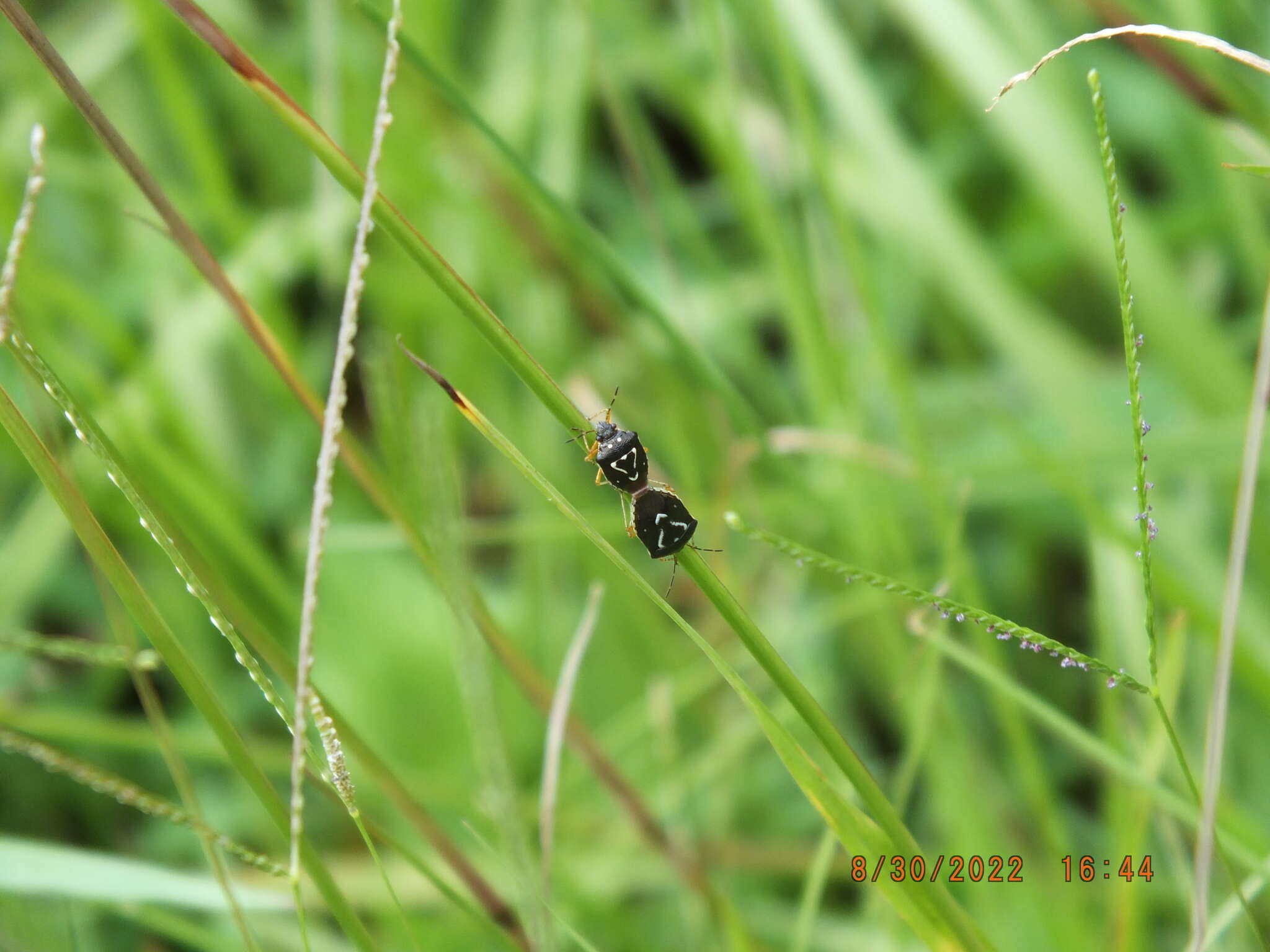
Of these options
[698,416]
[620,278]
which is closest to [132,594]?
[620,278]

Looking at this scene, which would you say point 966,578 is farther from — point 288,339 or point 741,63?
point 741,63

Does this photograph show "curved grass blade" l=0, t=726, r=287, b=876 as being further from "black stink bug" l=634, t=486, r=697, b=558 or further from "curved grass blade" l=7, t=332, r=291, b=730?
"black stink bug" l=634, t=486, r=697, b=558

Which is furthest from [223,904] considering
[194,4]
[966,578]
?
[966,578]

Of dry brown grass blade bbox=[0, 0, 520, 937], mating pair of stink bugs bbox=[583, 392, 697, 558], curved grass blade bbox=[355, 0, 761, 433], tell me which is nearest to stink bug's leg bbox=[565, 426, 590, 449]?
mating pair of stink bugs bbox=[583, 392, 697, 558]

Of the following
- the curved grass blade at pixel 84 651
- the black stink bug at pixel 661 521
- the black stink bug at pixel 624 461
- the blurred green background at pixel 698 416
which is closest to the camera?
the curved grass blade at pixel 84 651

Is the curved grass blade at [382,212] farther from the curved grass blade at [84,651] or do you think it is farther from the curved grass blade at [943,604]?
the curved grass blade at [84,651]

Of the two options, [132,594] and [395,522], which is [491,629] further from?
[132,594]

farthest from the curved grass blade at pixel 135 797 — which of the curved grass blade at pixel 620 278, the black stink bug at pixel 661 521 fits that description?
the curved grass blade at pixel 620 278
